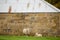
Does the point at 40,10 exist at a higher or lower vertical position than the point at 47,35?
higher

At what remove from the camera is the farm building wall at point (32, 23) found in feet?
43.9

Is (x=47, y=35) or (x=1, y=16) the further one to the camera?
(x=1, y=16)

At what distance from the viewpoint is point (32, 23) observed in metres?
13.7

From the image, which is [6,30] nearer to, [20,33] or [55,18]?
[20,33]

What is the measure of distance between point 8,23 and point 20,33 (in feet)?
3.95

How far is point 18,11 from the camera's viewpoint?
1403 centimetres

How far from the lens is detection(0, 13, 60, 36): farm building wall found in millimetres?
13383

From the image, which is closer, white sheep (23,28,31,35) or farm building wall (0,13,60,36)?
farm building wall (0,13,60,36)

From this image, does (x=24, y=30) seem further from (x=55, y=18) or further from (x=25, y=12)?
(x=55, y=18)

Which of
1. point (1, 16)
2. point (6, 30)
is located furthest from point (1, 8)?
point (6, 30)

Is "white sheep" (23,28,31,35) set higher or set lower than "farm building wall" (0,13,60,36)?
lower

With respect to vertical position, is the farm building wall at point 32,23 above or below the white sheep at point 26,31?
above

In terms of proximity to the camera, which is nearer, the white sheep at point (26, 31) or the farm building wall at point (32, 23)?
the farm building wall at point (32, 23)

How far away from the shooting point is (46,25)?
13438mm
